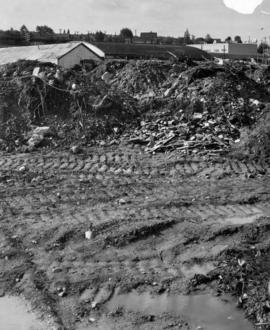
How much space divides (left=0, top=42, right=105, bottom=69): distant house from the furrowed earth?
13984 millimetres

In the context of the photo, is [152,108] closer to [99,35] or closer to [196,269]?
[196,269]

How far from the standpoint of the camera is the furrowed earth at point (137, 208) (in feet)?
14.6

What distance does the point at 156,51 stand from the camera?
37.1 metres

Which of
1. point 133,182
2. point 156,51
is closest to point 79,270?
point 133,182

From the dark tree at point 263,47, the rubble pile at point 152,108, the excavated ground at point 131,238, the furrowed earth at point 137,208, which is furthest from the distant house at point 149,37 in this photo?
the excavated ground at point 131,238

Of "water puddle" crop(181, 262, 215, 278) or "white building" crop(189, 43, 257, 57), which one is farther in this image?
"white building" crop(189, 43, 257, 57)

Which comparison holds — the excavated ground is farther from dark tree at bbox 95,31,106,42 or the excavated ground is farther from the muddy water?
dark tree at bbox 95,31,106,42

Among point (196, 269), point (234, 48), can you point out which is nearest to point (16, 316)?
point (196, 269)

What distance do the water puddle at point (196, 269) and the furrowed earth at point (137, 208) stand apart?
1 centimetres

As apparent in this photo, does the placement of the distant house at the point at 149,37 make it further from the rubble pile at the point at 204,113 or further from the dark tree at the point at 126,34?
the rubble pile at the point at 204,113

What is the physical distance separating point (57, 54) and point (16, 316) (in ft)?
79.7

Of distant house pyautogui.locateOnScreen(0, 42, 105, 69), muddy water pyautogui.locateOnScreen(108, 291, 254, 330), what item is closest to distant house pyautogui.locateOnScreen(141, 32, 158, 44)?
distant house pyautogui.locateOnScreen(0, 42, 105, 69)

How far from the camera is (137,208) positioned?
6.47 m

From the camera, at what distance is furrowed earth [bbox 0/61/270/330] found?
4.44 m
